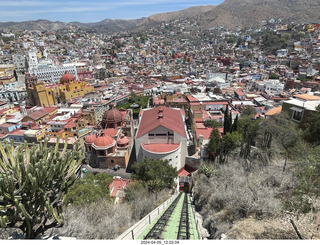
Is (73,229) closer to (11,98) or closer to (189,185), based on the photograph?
(189,185)

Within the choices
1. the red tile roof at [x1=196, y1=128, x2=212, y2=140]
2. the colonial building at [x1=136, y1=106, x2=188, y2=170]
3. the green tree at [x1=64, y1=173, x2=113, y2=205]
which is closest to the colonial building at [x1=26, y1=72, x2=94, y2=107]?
the colonial building at [x1=136, y1=106, x2=188, y2=170]

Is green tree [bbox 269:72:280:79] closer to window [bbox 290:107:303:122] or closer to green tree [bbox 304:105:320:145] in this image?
window [bbox 290:107:303:122]

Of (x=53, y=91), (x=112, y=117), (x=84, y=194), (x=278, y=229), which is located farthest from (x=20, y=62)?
(x=278, y=229)

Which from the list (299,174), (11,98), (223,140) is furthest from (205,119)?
(11,98)

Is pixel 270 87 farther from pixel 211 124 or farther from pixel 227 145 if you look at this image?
pixel 227 145

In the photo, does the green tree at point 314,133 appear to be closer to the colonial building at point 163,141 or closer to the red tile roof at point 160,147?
the colonial building at point 163,141
